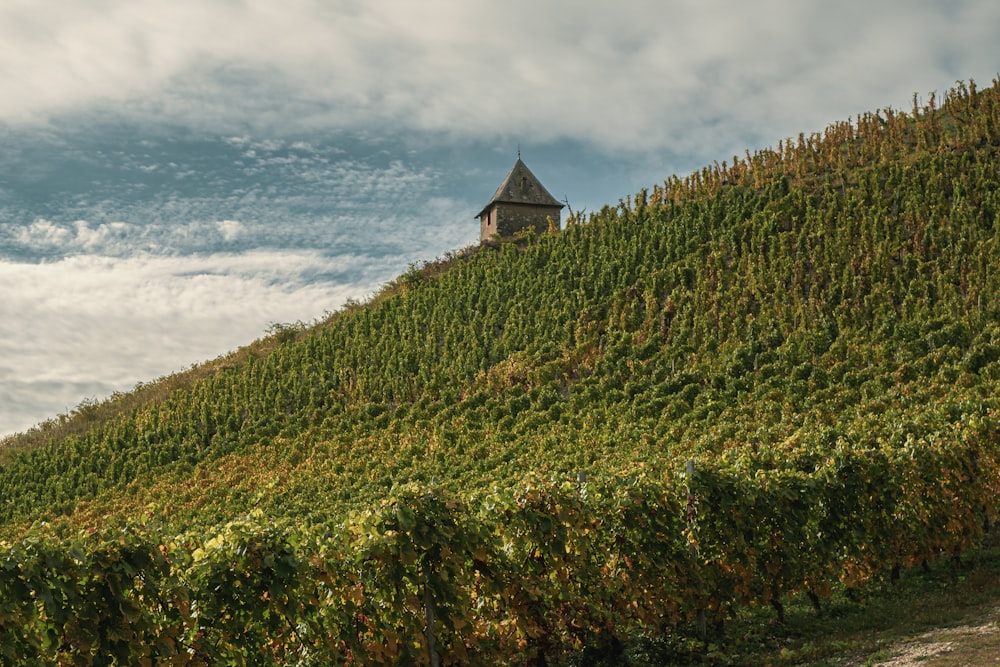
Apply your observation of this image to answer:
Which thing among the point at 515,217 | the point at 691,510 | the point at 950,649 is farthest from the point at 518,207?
the point at 950,649

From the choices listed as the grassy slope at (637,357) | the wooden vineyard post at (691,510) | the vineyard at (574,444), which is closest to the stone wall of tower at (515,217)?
the vineyard at (574,444)

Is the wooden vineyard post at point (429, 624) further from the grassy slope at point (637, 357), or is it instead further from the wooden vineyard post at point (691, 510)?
the grassy slope at point (637, 357)

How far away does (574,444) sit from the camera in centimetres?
2147

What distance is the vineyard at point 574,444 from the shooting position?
6.32 m

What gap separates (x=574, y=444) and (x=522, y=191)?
71.4 feet

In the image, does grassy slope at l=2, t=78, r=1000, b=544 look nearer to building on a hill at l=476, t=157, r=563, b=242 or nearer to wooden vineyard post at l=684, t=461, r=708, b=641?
building on a hill at l=476, t=157, r=563, b=242

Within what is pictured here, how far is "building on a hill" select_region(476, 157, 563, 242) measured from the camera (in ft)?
130

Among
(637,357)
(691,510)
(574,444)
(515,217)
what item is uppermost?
(515,217)

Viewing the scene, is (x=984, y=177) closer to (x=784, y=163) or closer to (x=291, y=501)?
(x=784, y=163)

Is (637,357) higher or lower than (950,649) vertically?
higher

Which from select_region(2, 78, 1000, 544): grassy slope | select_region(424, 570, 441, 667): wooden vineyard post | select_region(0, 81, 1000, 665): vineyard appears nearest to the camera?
select_region(0, 81, 1000, 665): vineyard

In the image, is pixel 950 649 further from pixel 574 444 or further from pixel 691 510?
pixel 574 444

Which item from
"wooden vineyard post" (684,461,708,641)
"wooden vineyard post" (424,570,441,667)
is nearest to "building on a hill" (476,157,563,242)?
"wooden vineyard post" (684,461,708,641)

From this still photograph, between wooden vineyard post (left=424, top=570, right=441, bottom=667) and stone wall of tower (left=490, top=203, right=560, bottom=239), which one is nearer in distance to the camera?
wooden vineyard post (left=424, top=570, right=441, bottom=667)
